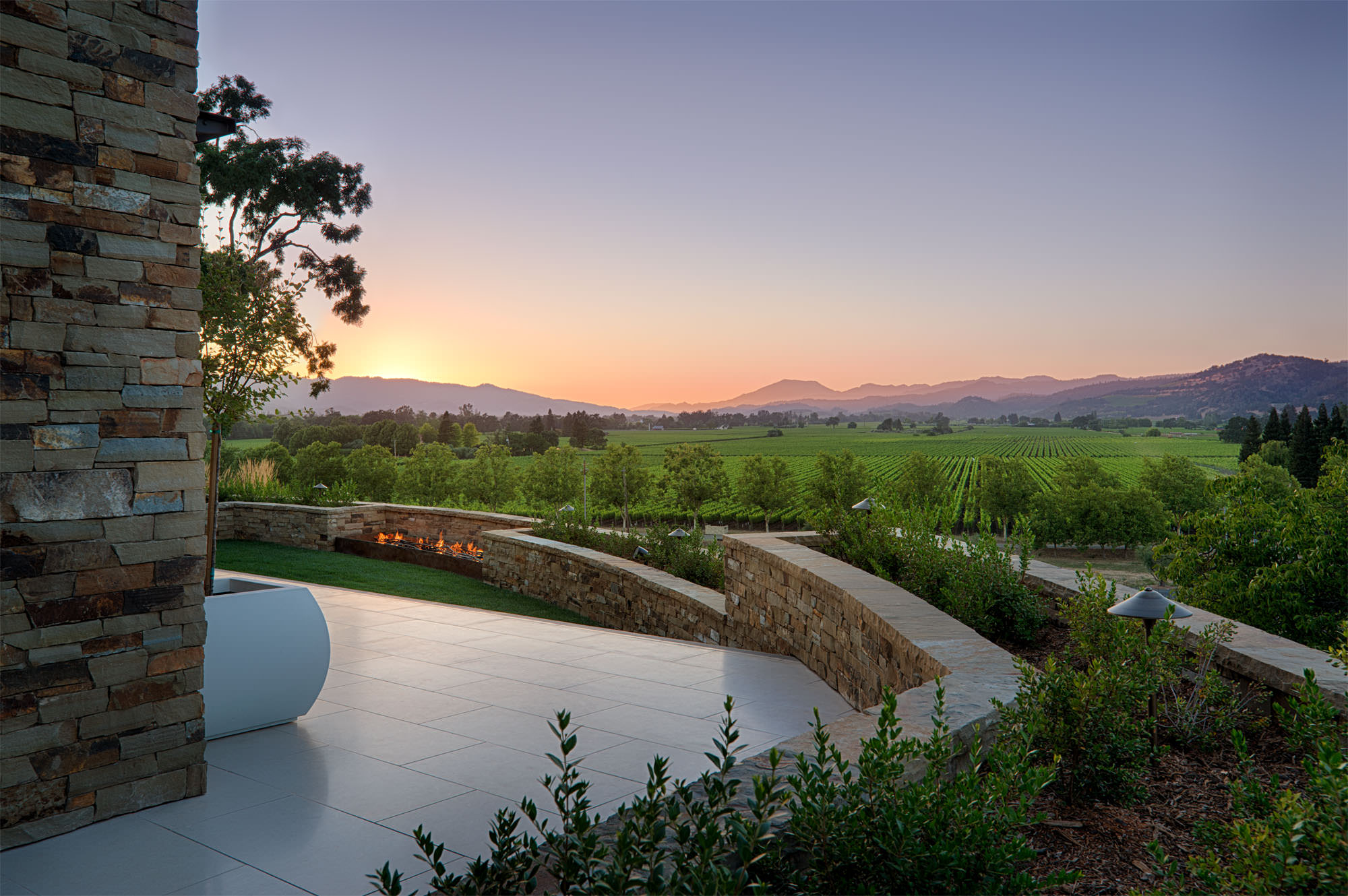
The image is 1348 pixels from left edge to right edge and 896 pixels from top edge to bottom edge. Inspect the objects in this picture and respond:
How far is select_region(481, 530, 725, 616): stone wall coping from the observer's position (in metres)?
7.12

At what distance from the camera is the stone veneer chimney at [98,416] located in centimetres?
272

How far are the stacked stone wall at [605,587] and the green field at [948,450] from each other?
22.7m

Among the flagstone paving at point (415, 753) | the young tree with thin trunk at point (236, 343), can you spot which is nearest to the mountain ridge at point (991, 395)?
the young tree with thin trunk at point (236, 343)

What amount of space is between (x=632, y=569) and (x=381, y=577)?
13.0ft

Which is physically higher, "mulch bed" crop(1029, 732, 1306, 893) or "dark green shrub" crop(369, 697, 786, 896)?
"dark green shrub" crop(369, 697, 786, 896)

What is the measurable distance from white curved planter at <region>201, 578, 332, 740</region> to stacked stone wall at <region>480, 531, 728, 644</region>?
11.5 ft

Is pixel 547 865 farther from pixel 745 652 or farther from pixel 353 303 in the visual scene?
pixel 353 303

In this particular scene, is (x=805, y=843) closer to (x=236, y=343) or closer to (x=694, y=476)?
(x=236, y=343)

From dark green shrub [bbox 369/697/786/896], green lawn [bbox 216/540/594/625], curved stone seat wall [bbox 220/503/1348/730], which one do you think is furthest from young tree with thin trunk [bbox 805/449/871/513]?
dark green shrub [bbox 369/697/786/896]

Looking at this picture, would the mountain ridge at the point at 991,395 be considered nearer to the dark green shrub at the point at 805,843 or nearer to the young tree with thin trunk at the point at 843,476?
the dark green shrub at the point at 805,843

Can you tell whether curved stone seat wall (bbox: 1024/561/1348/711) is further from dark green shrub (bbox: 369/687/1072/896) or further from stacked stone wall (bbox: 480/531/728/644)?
stacked stone wall (bbox: 480/531/728/644)

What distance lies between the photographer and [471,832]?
9.45ft

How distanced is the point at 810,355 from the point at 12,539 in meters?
93.3

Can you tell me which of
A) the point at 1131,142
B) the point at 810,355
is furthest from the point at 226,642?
the point at 810,355
